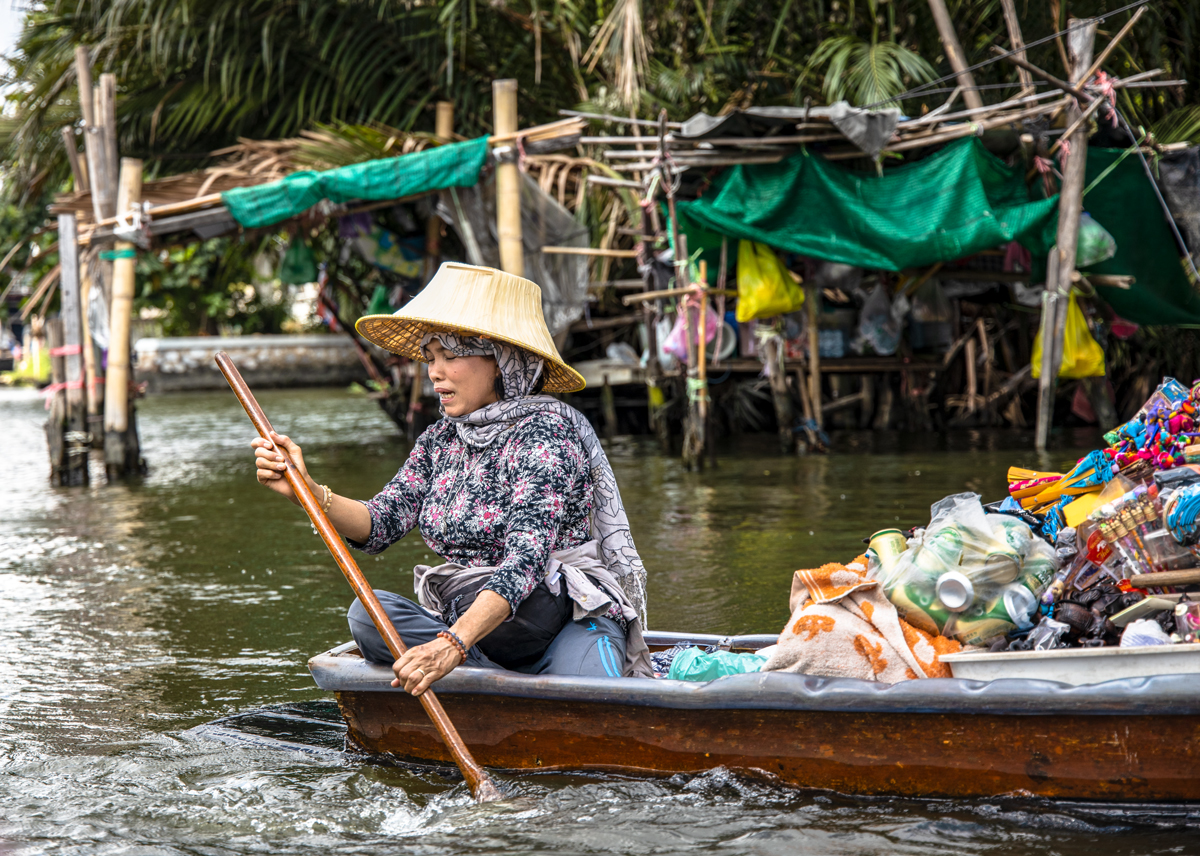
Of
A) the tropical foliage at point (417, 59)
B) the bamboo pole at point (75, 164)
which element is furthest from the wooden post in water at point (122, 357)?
the tropical foliage at point (417, 59)

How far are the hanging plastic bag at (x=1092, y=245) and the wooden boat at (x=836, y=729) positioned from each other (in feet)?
22.3

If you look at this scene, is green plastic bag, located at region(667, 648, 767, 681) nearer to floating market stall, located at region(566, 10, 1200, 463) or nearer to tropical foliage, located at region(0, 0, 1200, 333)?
floating market stall, located at region(566, 10, 1200, 463)

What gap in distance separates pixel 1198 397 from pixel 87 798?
10.4 ft

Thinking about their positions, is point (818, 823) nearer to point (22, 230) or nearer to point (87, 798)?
point (87, 798)

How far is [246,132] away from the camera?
13.4 meters

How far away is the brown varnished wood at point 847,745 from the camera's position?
109 inches

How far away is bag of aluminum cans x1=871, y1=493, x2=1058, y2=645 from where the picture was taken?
312 centimetres

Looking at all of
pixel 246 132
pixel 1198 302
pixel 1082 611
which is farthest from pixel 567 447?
pixel 246 132

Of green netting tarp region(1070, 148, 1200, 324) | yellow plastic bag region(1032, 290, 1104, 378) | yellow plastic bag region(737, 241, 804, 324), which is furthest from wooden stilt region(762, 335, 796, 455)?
green netting tarp region(1070, 148, 1200, 324)

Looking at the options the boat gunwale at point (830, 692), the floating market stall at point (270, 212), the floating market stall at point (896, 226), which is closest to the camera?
the boat gunwale at point (830, 692)

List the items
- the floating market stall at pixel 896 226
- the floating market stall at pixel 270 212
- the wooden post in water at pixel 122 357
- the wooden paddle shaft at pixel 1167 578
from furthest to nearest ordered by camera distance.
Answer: the wooden post in water at pixel 122 357, the floating market stall at pixel 270 212, the floating market stall at pixel 896 226, the wooden paddle shaft at pixel 1167 578

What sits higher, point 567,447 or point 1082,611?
point 567,447

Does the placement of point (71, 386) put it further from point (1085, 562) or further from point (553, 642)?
point (1085, 562)

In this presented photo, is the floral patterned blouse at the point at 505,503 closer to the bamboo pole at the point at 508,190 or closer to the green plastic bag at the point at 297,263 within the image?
the bamboo pole at the point at 508,190
